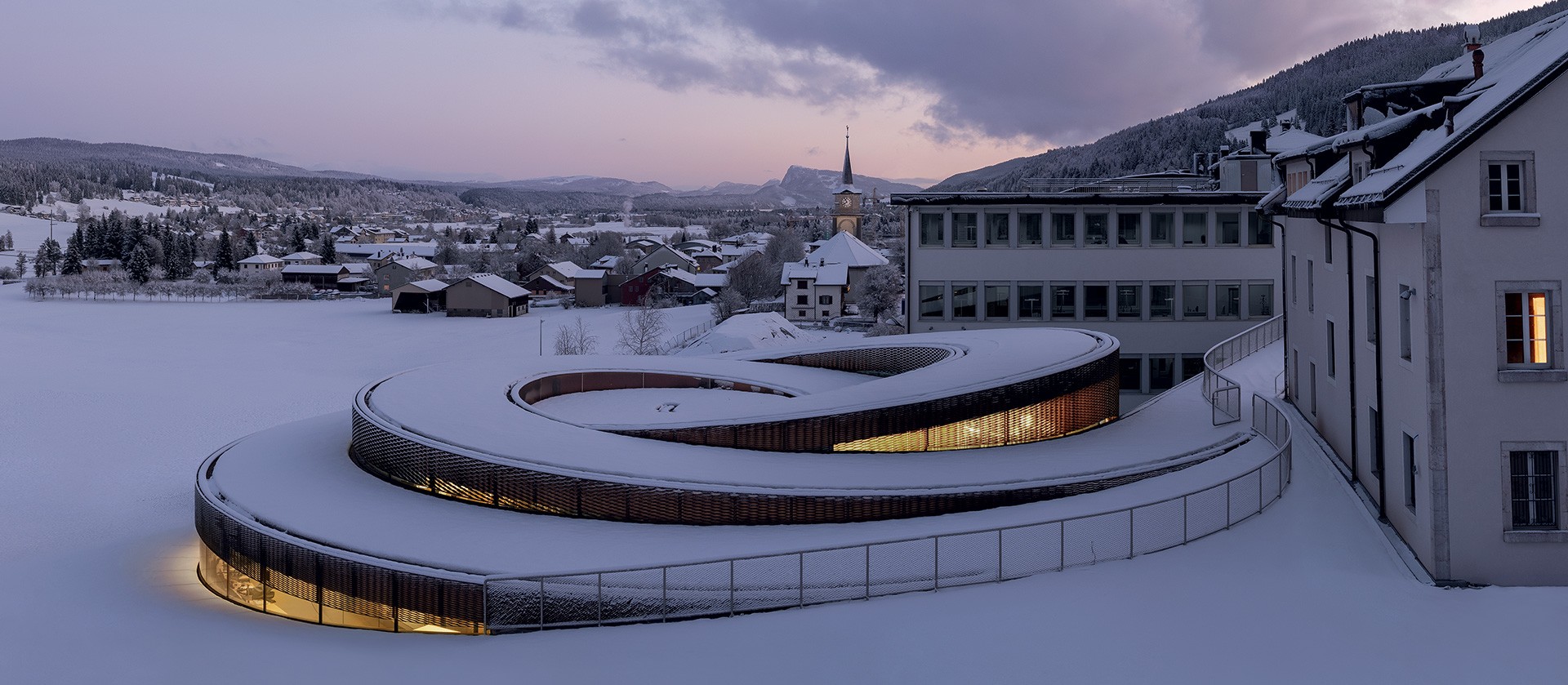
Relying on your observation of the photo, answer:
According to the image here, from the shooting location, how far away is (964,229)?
4600cm

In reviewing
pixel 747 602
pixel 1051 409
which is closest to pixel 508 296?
pixel 1051 409

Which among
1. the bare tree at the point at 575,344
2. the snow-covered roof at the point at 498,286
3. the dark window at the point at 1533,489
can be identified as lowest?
the dark window at the point at 1533,489

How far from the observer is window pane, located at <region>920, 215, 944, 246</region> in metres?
46.0

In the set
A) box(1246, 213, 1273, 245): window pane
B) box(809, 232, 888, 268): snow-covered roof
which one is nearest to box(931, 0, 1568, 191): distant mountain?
box(809, 232, 888, 268): snow-covered roof

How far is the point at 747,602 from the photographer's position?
698 inches

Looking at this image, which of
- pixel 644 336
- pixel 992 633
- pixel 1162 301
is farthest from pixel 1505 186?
pixel 644 336

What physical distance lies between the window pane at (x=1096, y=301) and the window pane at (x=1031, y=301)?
5.80 ft

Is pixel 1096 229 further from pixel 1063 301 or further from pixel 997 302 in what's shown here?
pixel 997 302

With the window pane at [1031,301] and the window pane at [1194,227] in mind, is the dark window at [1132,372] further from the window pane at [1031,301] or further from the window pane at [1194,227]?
the window pane at [1194,227]

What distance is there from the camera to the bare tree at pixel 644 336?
263ft

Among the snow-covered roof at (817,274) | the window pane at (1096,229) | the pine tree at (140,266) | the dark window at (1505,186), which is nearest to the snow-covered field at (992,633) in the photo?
the dark window at (1505,186)

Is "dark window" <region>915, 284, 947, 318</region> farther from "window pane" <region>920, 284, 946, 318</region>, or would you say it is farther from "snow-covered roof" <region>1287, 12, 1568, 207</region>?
"snow-covered roof" <region>1287, 12, 1568, 207</region>

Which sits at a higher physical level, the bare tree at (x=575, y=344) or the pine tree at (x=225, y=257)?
the pine tree at (x=225, y=257)

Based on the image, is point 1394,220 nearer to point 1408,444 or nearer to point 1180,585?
point 1408,444
